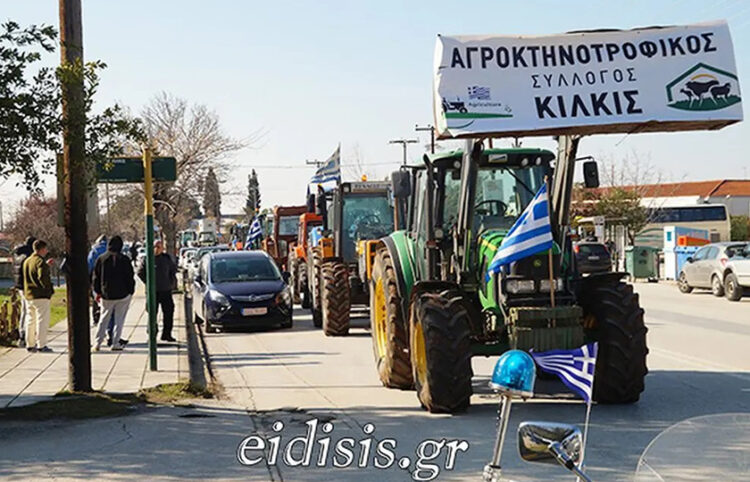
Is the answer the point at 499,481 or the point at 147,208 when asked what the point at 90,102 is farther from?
the point at 499,481

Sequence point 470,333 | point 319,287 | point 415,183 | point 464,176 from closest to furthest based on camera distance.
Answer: point 470,333 < point 464,176 < point 415,183 < point 319,287

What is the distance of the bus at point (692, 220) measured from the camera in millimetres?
52719

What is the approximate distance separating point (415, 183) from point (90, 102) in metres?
3.90

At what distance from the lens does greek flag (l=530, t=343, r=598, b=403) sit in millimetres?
3678

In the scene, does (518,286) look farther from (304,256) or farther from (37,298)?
(304,256)

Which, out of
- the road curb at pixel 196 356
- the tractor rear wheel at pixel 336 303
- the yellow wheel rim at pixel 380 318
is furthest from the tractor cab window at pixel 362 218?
the yellow wheel rim at pixel 380 318

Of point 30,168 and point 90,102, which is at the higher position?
point 90,102

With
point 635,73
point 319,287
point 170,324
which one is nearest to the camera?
point 635,73

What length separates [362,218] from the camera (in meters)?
20.5

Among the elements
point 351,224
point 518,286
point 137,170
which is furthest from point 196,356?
point 518,286

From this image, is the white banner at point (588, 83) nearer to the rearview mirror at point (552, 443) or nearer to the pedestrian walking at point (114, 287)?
the rearview mirror at point (552, 443)

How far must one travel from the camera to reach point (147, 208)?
505 inches

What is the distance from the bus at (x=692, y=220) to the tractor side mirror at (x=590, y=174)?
42528 mm

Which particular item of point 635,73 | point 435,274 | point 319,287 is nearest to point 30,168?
point 435,274
